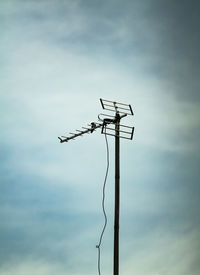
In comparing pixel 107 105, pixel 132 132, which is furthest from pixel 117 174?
pixel 107 105

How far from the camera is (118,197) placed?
9.73 metres

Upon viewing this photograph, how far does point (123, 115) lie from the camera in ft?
33.8

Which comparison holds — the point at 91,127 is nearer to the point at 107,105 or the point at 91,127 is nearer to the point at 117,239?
the point at 107,105

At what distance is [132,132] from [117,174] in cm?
124

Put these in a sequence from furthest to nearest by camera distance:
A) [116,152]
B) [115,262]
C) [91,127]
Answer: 1. [91,127]
2. [116,152]
3. [115,262]

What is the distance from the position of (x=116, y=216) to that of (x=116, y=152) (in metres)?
1.78

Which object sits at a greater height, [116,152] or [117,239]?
[116,152]

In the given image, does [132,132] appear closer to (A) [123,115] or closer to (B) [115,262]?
(A) [123,115]

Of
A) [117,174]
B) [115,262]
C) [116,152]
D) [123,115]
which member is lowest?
[115,262]

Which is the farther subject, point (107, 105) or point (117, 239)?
point (107, 105)

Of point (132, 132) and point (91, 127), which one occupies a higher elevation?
point (91, 127)

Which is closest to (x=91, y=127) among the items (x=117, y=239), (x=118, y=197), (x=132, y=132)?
(x=132, y=132)

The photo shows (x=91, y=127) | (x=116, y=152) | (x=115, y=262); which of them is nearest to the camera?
(x=115, y=262)

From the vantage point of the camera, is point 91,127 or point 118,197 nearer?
point 118,197
